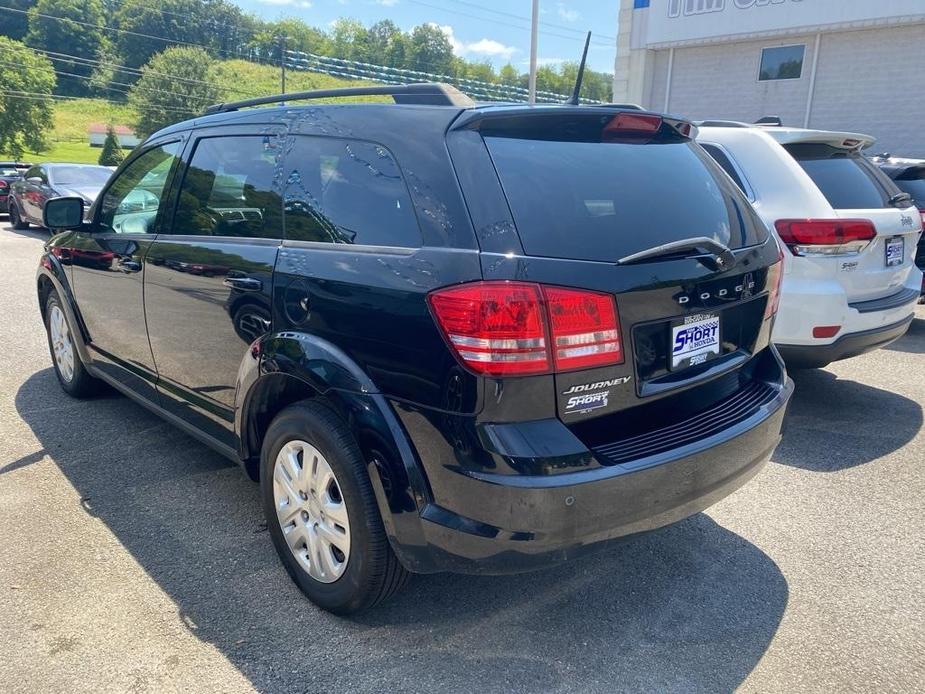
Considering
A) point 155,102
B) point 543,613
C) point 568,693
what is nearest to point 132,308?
point 543,613

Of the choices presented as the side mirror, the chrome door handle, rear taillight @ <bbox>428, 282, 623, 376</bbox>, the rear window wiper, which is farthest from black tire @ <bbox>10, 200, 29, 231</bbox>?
the rear window wiper

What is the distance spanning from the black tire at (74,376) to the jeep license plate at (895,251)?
5220 millimetres

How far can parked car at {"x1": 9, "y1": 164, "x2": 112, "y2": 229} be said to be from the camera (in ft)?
45.1

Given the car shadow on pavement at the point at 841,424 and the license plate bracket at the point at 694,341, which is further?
the car shadow on pavement at the point at 841,424

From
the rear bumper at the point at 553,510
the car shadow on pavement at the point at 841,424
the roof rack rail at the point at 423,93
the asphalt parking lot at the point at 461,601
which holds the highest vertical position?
the roof rack rail at the point at 423,93

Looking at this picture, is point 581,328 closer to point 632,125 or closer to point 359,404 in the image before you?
point 359,404

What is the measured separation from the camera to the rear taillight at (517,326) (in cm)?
214

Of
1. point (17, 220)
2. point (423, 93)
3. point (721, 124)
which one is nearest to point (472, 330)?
point (423, 93)

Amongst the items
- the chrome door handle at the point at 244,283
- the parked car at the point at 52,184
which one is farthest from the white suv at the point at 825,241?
the parked car at the point at 52,184

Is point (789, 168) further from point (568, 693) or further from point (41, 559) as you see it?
point (41, 559)

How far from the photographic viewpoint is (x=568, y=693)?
236cm

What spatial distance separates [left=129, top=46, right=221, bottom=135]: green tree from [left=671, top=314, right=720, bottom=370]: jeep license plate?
93.9 meters

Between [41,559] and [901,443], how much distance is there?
465 centimetres

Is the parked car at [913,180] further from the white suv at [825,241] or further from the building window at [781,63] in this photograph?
the building window at [781,63]
